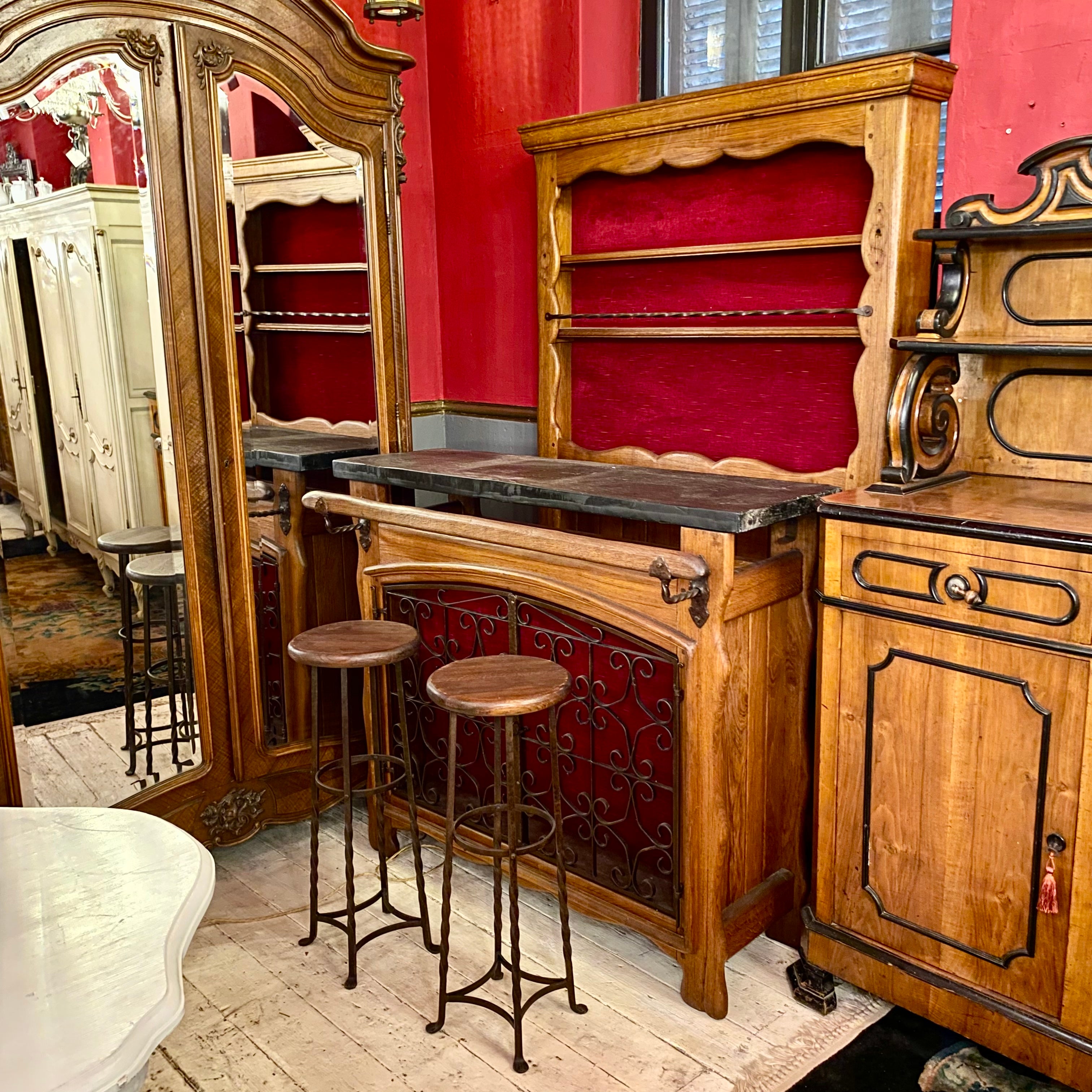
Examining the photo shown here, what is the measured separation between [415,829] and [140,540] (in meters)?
1.10

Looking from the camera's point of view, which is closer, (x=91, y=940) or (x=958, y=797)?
(x=91, y=940)

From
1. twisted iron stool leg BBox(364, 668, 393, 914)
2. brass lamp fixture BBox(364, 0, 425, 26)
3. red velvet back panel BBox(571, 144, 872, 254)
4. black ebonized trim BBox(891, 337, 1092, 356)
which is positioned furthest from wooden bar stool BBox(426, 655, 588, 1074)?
brass lamp fixture BBox(364, 0, 425, 26)

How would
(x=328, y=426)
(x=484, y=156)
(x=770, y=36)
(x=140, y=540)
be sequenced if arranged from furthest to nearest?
(x=484, y=156), (x=328, y=426), (x=770, y=36), (x=140, y=540)

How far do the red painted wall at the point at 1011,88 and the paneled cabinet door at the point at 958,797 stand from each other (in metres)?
1.16

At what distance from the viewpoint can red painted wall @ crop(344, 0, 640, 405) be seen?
3521 mm

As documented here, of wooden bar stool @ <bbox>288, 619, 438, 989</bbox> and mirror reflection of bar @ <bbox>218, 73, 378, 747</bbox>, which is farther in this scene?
mirror reflection of bar @ <bbox>218, 73, 378, 747</bbox>

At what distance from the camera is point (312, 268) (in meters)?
3.26

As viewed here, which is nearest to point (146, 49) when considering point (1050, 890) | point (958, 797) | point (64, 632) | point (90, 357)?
A: point (90, 357)

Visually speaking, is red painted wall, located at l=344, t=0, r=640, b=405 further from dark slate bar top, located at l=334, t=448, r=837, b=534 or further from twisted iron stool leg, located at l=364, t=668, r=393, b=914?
twisted iron stool leg, located at l=364, t=668, r=393, b=914

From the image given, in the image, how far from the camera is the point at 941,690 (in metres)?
2.23

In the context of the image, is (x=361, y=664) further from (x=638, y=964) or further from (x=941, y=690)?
(x=941, y=690)

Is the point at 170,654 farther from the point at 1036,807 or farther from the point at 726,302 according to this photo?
the point at 1036,807

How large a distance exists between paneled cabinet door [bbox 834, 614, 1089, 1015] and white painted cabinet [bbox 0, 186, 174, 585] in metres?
1.95

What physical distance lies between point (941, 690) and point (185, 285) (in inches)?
86.6
